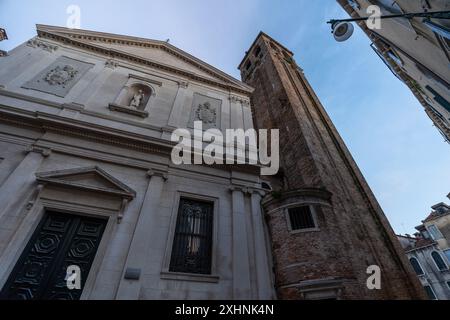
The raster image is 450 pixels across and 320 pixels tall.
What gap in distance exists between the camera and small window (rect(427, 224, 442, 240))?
2584 cm

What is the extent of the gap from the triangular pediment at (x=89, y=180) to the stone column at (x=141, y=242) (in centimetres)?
64

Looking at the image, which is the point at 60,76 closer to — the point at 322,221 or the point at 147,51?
the point at 147,51

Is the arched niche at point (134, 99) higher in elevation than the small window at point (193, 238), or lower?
higher

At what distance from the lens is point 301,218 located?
767 cm

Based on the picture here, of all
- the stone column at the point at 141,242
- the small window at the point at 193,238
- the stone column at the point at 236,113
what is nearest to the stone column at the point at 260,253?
the small window at the point at 193,238

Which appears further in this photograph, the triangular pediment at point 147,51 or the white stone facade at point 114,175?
the triangular pediment at point 147,51

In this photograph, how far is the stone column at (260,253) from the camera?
6.49m

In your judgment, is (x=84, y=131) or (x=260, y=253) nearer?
(x=260, y=253)

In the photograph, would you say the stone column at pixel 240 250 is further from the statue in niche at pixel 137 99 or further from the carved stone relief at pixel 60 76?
the carved stone relief at pixel 60 76

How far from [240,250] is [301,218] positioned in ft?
7.63

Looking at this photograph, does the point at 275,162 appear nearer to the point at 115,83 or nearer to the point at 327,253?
the point at 327,253

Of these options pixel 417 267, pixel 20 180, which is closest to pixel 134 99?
pixel 20 180

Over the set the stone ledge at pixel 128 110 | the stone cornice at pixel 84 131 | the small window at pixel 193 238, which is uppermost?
the stone ledge at pixel 128 110

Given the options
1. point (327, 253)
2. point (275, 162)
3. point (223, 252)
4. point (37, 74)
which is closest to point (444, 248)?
point (275, 162)
